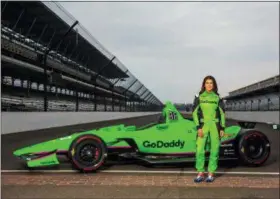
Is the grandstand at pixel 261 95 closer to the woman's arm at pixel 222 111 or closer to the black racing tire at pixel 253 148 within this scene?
the black racing tire at pixel 253 148

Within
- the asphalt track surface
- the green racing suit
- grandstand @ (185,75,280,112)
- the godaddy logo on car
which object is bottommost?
the asphalt track surface

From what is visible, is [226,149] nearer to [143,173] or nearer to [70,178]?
[143,173]

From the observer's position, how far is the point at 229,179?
4.80m

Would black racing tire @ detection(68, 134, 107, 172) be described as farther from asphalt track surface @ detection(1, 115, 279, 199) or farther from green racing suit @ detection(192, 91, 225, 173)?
green racing suit @ detection(192, 91, 225, 173)

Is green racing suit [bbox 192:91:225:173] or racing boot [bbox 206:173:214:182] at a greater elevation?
green racing suit [bbox 192:91:225:173]

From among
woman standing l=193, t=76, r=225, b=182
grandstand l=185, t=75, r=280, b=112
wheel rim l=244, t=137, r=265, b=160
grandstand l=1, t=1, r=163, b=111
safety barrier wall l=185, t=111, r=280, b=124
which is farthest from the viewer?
safety barrier wall l=185, t=111, r=280, b=124

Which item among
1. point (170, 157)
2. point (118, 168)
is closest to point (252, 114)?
point (118, 168)

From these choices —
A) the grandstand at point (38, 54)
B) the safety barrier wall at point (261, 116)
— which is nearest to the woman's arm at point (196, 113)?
the grandstand at point (38, 54)

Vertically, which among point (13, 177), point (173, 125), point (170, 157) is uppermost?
point (173, 125)

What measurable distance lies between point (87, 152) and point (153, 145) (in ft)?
3.21

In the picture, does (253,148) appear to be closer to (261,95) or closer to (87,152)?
(87,152)

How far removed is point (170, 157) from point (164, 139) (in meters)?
0.21

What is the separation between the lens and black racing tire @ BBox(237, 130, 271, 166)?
11.5ft

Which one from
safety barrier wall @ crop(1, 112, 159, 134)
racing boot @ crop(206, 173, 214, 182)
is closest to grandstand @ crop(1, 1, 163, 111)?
safety barrier wall @ crop(1, 112, 159, 134)
